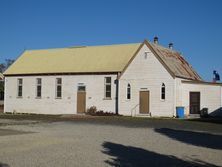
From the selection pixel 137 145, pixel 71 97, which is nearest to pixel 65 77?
pixel 71 97

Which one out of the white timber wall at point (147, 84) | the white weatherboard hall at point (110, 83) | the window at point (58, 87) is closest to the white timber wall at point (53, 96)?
the white weatherboard hall at point (110, 83)

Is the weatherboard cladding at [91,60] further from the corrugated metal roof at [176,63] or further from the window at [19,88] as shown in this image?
the window at [19,88]

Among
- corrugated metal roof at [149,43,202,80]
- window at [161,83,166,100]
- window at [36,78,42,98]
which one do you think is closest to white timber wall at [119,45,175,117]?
window at [161,83,166,100]

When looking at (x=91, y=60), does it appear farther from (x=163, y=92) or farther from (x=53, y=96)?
(x=163, y=92)

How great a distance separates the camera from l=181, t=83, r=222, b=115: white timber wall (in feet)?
126

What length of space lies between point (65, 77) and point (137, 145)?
1113 inches

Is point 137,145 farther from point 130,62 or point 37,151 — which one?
point 130,62

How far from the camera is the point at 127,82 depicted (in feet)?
130

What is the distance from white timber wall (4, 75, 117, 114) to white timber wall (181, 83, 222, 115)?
22.8 feet

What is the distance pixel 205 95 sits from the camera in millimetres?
38906

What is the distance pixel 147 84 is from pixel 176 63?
4933mm

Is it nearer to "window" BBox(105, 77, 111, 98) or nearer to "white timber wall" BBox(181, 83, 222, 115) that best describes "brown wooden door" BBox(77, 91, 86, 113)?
"window" BBox(105, 77, 111, 98)

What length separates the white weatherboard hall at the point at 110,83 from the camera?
125ft

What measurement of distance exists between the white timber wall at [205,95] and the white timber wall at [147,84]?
192 cm
